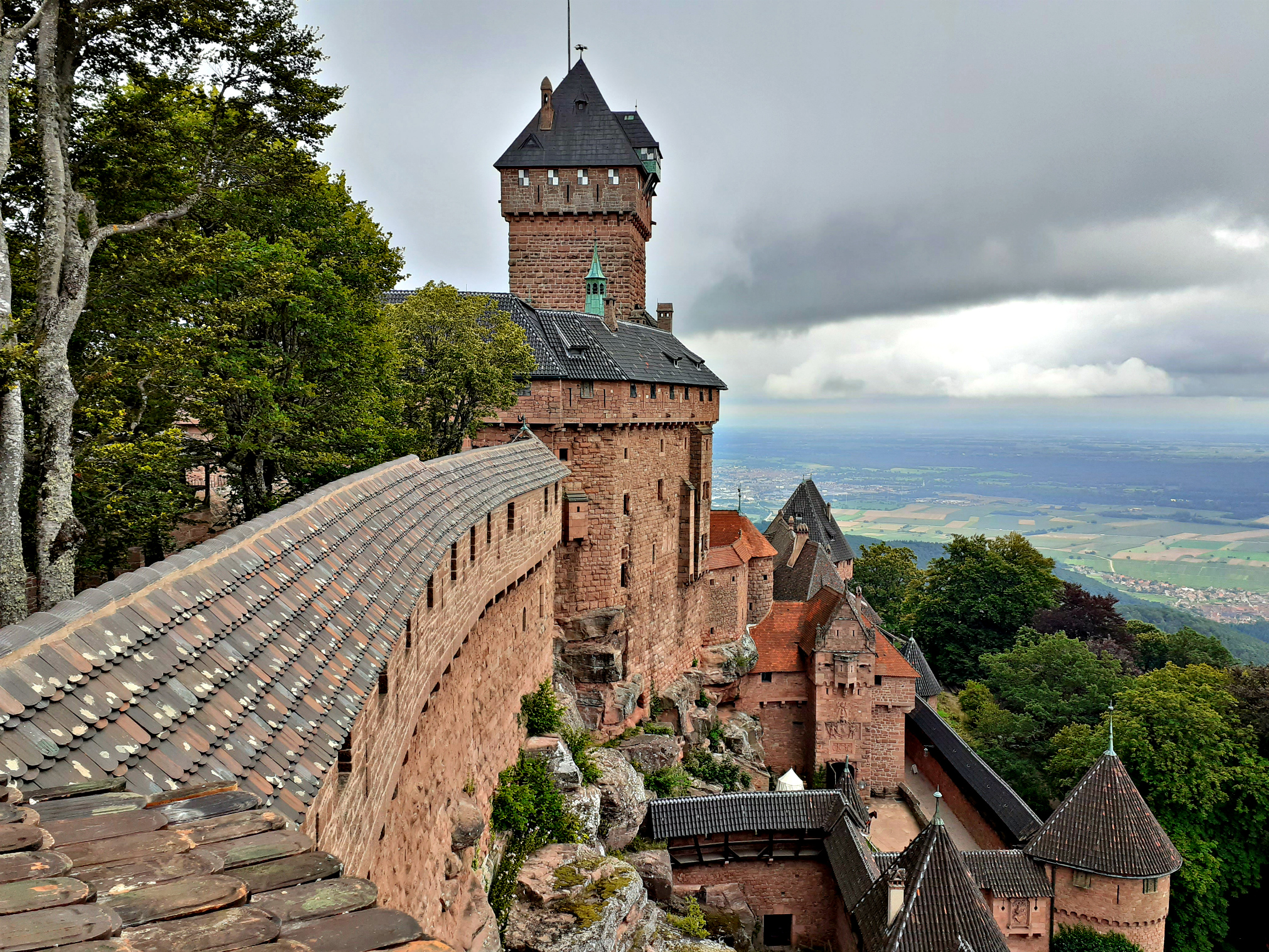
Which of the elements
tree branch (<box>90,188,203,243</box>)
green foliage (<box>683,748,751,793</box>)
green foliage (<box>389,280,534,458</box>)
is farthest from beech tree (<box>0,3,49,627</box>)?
green foliage (<box>683,748,751,793</box>)

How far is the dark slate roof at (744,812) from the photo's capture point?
2439 cm

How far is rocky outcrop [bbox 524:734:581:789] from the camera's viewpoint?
52.5 feet

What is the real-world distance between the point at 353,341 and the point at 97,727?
16.0 m

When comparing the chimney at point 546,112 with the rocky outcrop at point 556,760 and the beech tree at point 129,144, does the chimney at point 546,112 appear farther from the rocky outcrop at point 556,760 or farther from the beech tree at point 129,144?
the rocky outcrop at point 556,760

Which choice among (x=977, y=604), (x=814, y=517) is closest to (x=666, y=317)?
(x=814, y=517)

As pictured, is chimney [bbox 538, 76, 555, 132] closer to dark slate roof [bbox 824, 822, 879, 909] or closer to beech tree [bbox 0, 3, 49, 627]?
beech tree [bbox 0, 3, 49, 627]

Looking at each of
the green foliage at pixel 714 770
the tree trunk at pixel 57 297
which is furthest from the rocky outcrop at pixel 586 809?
the green foliage at pixel 714 770

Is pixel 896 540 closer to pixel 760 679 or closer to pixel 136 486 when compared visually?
pixel 760 679

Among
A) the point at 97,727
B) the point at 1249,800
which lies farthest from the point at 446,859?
the point at 1249,800

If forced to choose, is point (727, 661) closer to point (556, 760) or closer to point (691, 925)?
point (691, 925)

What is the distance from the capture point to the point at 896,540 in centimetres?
16212

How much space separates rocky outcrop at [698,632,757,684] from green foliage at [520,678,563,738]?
15.0m

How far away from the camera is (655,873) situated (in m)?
21.3

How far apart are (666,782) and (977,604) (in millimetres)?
34985
